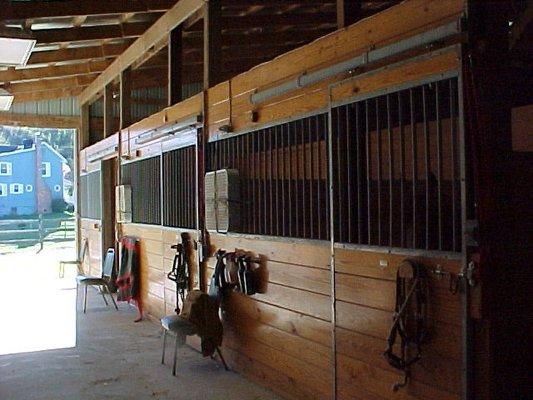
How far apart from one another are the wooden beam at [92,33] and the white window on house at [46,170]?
21234 millimetres

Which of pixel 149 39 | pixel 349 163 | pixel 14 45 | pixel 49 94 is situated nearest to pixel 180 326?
pixel 349 163

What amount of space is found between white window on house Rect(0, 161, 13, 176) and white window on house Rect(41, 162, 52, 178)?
1.48 metres

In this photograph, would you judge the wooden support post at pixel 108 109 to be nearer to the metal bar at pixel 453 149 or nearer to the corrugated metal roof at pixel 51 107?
the corrugated metal roof at pixel 51 107

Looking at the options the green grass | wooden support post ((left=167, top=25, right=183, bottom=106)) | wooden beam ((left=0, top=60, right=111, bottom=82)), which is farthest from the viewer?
the green grass

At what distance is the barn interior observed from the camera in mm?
2176

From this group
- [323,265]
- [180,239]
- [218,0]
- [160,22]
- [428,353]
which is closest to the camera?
[428,353]

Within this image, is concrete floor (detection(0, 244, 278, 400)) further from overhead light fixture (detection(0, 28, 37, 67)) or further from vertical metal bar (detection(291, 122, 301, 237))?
overhead light fixture (detection(0, 28, 37, 67))

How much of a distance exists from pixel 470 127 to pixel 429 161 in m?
0.26

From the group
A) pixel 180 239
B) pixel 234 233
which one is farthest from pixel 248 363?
pixel 180 239

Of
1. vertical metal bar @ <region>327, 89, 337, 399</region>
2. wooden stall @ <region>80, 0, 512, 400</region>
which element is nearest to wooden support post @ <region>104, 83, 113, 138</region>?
wooden stall @ <region>80, 0, 512, 400</region>

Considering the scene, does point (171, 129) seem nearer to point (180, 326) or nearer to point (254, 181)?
point (254, 181)

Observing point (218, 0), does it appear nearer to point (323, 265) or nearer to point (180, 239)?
point (180, 239)

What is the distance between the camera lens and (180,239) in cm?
502

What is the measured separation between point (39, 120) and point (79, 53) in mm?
2726
